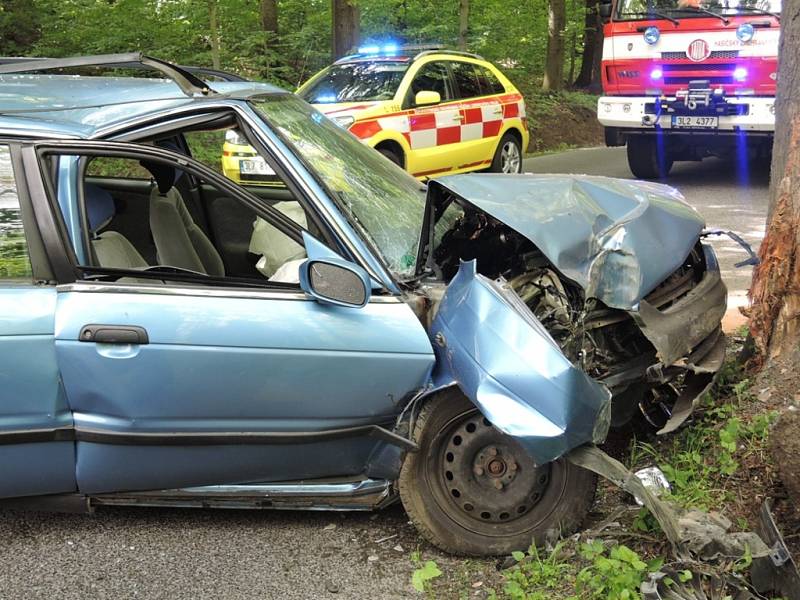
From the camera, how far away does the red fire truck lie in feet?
32.0

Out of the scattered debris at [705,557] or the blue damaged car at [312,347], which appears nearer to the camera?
the scattered debris at [705,557]

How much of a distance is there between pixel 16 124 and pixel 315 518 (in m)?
1.78

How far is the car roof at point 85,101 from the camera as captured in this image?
308 cm

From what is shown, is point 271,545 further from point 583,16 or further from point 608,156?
point 583,16

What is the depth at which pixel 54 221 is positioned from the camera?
2.96 m

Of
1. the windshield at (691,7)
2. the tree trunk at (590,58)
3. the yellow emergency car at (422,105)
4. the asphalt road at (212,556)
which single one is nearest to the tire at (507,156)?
the yellow emergency car at (422,105)

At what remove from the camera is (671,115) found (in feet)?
34.3

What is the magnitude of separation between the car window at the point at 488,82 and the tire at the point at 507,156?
606 millimetres

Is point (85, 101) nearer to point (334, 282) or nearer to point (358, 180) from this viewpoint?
point (358, 180)

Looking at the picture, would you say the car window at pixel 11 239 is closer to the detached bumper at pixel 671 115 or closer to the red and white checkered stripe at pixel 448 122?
the red and white checkered stripe at pixel 448 122

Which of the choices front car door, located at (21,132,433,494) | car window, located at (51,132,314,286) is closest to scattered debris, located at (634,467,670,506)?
front car door, located at (21,132,433,494)

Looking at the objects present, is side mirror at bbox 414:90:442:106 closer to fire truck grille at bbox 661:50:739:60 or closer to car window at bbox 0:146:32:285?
fire truck grille at bbox 661:50:739:60

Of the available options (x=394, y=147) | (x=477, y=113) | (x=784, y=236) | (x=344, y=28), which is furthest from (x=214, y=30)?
(x=784, y=236)

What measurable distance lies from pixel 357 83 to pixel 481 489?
7.68 metres
